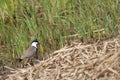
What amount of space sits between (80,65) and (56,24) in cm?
135

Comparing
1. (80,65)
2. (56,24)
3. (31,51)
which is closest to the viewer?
(80,65)

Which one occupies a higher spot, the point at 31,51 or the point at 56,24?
the point at 56,24

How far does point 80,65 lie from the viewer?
5.18m

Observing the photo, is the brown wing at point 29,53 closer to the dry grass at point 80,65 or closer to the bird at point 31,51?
the bird at point 31,51

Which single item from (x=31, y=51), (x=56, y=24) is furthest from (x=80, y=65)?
(x=56, y=24)

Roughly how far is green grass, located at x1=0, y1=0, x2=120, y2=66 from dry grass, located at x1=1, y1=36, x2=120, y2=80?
349mm

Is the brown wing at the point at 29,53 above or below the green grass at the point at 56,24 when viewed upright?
below

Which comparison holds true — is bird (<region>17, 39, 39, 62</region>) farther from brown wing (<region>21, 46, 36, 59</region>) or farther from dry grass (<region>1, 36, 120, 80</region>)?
dry grass (<region>1, 36, 120, 80</region>)

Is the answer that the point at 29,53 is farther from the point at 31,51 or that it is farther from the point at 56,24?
the point at 56,24

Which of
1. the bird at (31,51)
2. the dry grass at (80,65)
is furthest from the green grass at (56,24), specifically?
the dry grass at (80,65)

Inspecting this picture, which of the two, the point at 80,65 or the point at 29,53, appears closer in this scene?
the point at 80,65

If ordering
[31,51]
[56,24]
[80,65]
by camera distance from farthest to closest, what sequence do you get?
1. [56,24]
2. [31,51]
3. [80,65]

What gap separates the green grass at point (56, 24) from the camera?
236 inches

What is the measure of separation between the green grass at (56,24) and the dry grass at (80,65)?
13.8 inches
